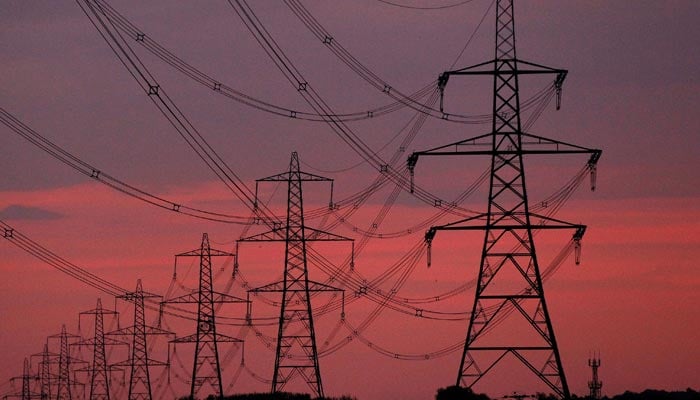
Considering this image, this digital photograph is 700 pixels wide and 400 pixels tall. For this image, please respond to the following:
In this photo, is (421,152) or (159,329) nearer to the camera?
(421,152)

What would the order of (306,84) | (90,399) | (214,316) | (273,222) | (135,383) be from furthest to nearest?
(90,399) < (135,383) < (214,316) < (273,222) < (306,84)

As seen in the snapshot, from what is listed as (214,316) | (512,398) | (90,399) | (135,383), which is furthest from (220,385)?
(512,398)

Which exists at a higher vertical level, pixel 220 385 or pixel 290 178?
pixel 290 178

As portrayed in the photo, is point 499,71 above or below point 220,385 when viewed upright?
above

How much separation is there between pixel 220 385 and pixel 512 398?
3589 cm

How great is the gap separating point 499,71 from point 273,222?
2149 cm

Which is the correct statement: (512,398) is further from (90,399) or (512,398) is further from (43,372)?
(43,372)

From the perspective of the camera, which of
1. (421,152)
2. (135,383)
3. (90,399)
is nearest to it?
(421,152)

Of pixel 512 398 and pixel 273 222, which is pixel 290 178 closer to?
pixel 273 222

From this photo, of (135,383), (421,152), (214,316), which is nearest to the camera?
(421,152)

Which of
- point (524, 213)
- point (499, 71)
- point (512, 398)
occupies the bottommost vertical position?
point (512, 398)

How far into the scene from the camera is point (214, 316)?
10544 cm

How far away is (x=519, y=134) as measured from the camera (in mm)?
72750

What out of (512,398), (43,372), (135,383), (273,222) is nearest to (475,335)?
(512,398)
